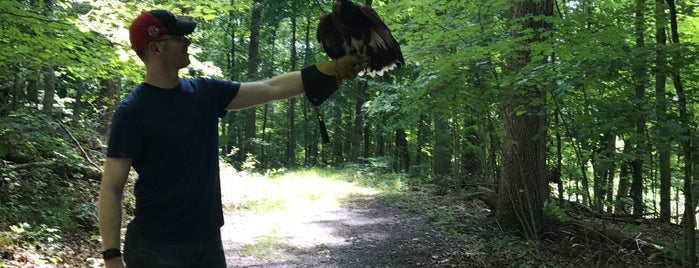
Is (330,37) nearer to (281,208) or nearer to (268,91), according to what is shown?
(268,91)

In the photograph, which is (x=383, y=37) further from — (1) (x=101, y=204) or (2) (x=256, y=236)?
(2) (x=256, y=236)

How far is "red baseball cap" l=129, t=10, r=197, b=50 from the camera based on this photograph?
1.95 metres

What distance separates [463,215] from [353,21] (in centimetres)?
Result: 685

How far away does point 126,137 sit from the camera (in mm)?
1845

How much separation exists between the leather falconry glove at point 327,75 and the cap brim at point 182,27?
1.84 feet

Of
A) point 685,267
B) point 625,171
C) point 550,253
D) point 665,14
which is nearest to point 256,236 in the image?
point 550,253

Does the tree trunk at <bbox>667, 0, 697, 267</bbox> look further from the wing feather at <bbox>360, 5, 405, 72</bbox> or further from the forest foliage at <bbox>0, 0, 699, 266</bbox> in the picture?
the wing feather at <bbox>360, 5, 405, 72</bbox>

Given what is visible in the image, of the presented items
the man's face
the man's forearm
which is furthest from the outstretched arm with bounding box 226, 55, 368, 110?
the man's forearm

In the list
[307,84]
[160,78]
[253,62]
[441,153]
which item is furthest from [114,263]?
[253,62]

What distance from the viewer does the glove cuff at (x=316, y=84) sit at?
7.41 feet

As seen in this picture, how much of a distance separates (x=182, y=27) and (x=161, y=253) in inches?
38.2

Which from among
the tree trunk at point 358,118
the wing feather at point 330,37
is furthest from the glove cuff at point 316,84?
the tree trunk at point 358,118

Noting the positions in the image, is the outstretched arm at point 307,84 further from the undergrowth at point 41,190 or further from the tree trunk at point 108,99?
the tree trunk at point 108,99

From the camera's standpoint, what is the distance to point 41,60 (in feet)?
18.5
